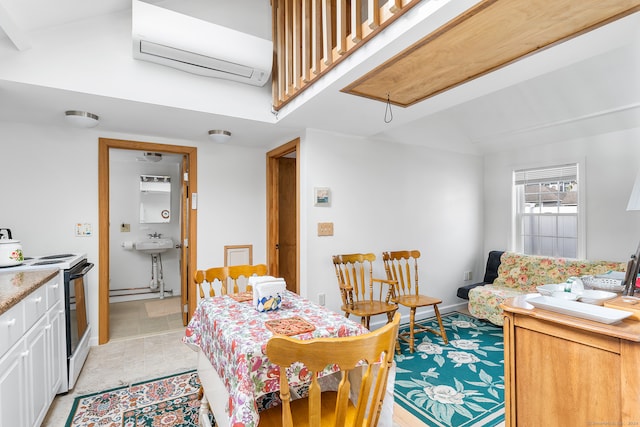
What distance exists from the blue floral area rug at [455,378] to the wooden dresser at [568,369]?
51 cm

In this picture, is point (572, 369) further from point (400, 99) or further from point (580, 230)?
point (580, 230)

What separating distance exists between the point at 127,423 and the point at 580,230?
4.72 meters

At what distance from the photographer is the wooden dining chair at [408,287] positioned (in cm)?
312

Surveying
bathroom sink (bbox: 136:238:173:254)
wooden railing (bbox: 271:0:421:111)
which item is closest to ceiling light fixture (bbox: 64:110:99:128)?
wooden railing (bbox: 271:0:421:111)

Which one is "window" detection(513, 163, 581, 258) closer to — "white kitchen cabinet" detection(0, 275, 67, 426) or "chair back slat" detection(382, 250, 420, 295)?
"chair back slat" detection(382, 250, 420, 295)

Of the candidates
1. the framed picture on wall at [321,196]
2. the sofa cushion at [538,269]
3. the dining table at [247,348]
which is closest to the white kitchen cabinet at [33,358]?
A: the dining table at [247,348]

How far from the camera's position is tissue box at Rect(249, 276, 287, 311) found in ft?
5.51

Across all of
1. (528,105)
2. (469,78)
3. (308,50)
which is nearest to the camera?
(469,78)

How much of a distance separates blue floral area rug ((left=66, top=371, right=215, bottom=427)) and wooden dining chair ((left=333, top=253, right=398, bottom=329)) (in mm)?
1454

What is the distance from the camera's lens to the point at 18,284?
1770 mm

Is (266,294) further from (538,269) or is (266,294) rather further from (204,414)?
(538,269)

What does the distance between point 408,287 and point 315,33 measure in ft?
8.90

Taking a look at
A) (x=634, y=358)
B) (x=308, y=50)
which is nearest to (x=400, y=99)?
(x=308, y=50)

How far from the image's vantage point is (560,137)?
378 centimetres
